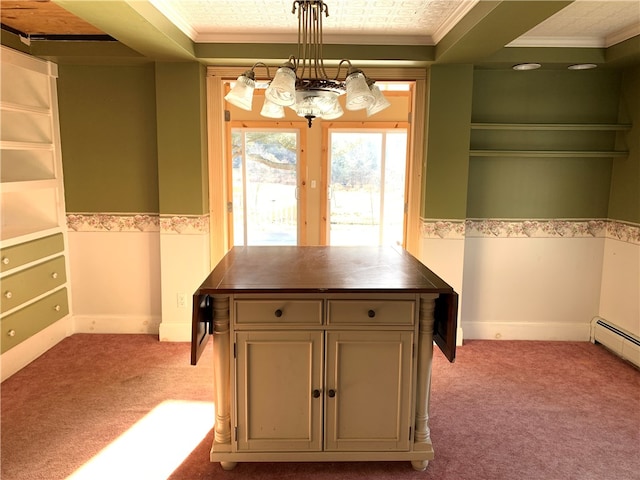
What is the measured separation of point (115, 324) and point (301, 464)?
2360mm

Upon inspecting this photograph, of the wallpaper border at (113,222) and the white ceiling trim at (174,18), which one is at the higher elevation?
the white ceiling trim at (174,18)

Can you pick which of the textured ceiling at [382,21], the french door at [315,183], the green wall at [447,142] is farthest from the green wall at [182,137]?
the french door at [315,183]

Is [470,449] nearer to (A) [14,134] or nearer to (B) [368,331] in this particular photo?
(B) [368,331]

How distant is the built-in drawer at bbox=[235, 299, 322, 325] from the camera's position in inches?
78.3

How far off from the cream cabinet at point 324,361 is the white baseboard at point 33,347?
1.81 m

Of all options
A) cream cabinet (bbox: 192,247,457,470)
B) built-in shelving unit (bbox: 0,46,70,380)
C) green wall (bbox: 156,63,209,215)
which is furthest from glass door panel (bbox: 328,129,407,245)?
cream cabinet (bbox: 192,247,457,470)

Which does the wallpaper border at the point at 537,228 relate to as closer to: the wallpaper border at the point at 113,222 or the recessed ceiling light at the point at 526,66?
the recessed ceiling light at the point at 526,66

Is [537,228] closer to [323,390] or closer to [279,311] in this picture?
[323,390]

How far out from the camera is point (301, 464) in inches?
87.0

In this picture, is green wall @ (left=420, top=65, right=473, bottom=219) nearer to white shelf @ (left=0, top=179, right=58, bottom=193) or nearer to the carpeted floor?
the carpeted floor

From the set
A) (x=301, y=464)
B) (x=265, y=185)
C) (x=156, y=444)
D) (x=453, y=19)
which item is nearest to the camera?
(x=301, y=464)

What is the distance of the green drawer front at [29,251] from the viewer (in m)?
2.99

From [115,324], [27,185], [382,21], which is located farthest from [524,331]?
[27,185]

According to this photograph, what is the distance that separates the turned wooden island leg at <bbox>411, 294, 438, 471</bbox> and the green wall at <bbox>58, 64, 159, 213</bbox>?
254 cm
